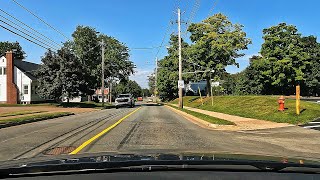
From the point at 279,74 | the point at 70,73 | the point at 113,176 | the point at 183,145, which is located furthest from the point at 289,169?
the point at 279,74

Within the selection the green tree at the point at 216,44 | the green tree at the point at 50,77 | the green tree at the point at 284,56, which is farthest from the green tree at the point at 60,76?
the green tree at the point at 284,56

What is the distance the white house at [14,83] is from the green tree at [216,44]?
24046 mm

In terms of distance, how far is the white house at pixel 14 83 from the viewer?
182ft

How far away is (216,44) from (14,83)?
1139 inches

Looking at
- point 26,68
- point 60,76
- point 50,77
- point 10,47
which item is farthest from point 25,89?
point 10,47

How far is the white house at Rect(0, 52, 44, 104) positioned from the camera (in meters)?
55.5

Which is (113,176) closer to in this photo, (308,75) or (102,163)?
(102,163)

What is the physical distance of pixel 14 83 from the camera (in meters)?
56.2

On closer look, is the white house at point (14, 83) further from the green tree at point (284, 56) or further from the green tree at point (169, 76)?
the green tree at point (284, 56)

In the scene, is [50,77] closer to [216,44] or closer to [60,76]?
[60,76]

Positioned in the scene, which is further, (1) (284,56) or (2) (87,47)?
(2) (87,47)

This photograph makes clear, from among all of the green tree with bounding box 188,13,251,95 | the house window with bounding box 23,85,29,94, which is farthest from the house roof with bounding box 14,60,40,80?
the green tree with bounding box 188,13,251,95

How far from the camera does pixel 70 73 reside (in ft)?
164

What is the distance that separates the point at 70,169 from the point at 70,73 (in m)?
48.3
